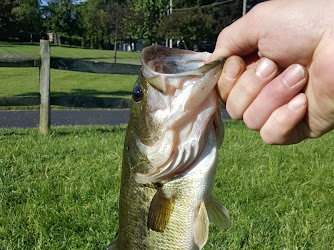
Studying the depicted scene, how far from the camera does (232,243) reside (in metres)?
3.04

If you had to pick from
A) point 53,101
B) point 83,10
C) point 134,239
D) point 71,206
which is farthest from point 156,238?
point 83,10

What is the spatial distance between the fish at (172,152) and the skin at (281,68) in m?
0.11

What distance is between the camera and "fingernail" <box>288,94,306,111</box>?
1565mm

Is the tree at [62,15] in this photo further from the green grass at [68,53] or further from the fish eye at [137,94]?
the fish eye at [137,94]

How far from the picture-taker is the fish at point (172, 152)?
1.54m

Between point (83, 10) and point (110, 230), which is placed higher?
point (83, 10)

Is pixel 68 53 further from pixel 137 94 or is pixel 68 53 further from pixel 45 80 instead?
pixel 137 94

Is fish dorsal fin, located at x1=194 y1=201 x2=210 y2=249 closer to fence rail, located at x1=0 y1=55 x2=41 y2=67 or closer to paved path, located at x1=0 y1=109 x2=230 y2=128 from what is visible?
fence rail, located at x1=0 y1=55 x2=41 y2=67

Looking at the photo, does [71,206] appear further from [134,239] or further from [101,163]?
[134,239]

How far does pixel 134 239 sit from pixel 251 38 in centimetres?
105

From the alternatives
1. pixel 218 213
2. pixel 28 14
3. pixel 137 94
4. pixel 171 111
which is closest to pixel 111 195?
pixel 218 213

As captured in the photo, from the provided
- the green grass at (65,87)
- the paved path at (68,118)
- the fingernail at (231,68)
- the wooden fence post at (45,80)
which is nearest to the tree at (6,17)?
the green grass at (65,87)

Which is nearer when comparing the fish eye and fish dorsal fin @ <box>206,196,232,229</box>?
the fish eye

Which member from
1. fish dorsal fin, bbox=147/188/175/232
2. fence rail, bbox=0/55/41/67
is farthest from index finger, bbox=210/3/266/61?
fence rail, bbox=0/55/41/67
